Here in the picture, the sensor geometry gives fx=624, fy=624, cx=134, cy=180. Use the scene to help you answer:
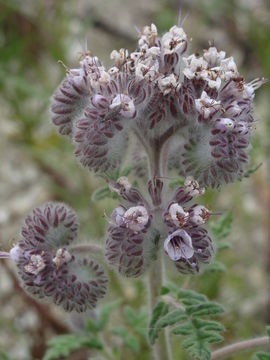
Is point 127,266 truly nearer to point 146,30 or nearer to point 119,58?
point 119,58

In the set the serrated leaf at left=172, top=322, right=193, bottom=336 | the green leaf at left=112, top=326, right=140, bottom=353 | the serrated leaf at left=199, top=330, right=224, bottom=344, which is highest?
the serrated leaf at left=199, top=330, right=224, bottom=344

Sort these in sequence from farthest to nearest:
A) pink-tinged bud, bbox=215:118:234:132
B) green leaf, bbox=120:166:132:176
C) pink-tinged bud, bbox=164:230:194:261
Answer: green leaf, bbox=120:166:132:176 → pink-tinged bud, bbox=215:118:234:132 → pink-tinged bud, bbox=164:230:194:261

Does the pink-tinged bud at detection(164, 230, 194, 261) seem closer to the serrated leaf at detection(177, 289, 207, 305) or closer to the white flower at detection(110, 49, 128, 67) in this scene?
the serrated leaf at detection(177, 289, 207, 305)

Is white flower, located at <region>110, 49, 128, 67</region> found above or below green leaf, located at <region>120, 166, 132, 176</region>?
above

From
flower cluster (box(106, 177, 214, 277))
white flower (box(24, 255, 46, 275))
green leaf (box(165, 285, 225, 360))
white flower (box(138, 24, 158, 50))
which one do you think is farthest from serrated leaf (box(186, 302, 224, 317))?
white flower (box(138, 24, 158, 50))

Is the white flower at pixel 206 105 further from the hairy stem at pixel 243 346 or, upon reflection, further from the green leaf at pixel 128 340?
the green leaf at pixel 128 340

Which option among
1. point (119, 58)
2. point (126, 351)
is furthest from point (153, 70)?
point (126, 351)
